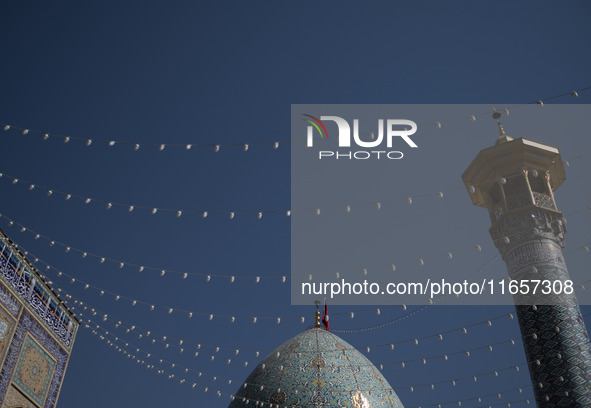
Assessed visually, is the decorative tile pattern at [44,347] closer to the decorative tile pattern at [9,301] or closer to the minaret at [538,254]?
the decorative tile pattern at [9,301]

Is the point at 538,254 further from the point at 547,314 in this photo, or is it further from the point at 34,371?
the point at 34,371

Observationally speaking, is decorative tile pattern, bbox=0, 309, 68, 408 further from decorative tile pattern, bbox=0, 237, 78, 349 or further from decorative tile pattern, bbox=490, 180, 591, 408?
decorative tile pattern, bbox=490, 180, 591, 408

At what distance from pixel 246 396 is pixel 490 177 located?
6.50 metres

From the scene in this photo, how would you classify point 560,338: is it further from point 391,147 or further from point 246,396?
point 246,396

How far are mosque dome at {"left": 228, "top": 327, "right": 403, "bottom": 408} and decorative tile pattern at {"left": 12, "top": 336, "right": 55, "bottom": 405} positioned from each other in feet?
13.1

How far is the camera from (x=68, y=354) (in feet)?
29.2

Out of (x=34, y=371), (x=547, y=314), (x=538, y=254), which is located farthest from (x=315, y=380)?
(x=34, y=371)

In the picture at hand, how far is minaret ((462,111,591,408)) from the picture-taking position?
9828 millimetres

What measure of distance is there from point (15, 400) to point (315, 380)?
Answer: 5.20m

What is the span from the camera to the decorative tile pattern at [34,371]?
766 cm

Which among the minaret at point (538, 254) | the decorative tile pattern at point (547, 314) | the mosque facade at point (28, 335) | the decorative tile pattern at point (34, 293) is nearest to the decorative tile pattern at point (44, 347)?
the mosque facade at point (28, 335)

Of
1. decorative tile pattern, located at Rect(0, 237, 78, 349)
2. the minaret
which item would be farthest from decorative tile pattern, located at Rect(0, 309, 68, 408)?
the minaret

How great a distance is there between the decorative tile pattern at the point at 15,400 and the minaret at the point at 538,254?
6395 millimetres


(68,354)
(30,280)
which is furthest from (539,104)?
(68,354)
